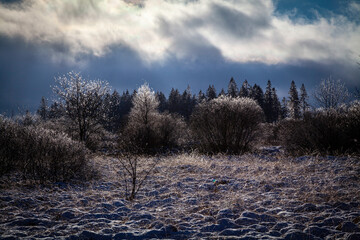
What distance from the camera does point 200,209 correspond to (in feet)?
13.5

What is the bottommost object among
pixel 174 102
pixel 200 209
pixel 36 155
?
pixel 200 209

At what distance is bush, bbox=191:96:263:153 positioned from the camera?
1334cm

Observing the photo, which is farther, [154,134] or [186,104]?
[186,104]

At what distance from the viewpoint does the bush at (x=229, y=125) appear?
525 inches

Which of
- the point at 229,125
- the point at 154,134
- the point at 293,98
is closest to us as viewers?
the point at 229,125

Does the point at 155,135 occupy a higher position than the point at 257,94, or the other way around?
the point at 257,94

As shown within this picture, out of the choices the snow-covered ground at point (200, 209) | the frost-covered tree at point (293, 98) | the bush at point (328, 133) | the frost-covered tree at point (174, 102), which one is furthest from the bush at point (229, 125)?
the frost-covered tree at point (174, 102)

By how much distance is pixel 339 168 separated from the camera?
646 centimetres

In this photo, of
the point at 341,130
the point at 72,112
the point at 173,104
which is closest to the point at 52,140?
the point at 72,112

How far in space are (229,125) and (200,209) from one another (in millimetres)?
9690

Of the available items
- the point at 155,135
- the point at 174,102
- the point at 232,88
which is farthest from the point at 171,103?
the point at 155,135

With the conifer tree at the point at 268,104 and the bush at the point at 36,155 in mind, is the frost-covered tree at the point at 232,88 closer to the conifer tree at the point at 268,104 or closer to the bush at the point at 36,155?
the conifer tree at the point at 268,104

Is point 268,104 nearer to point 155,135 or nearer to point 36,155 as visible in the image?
point 155,135

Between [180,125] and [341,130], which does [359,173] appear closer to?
[341,130]
